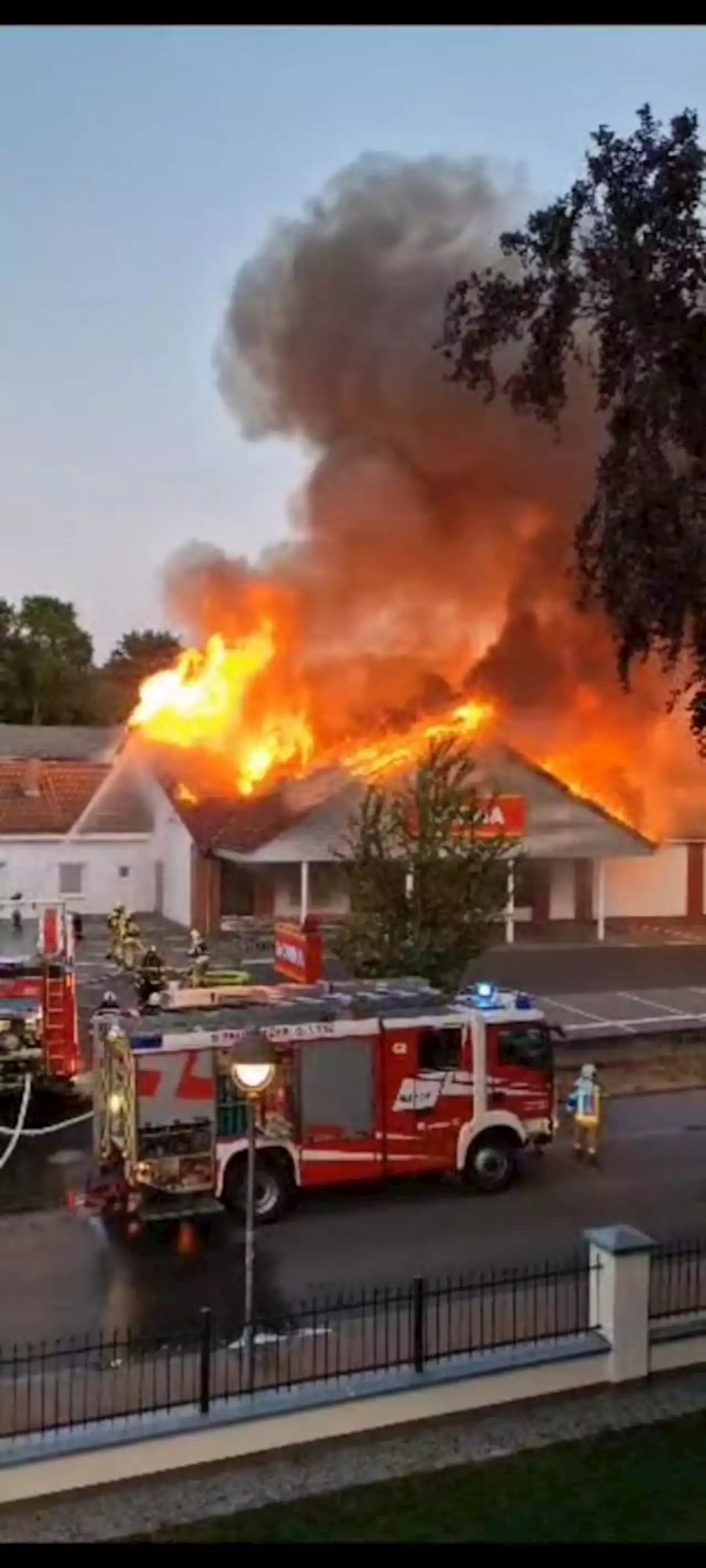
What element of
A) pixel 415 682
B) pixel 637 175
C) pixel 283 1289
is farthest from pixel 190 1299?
pixel 415 682

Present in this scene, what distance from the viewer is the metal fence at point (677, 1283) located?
10617 millimetres

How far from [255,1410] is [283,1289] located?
2918 millimetres

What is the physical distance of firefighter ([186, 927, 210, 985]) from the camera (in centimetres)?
1759

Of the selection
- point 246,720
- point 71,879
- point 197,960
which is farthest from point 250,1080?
point 71,879

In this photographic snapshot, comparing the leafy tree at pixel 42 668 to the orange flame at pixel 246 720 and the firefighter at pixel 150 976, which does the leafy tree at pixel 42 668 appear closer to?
the orange flame at pixel 246 720

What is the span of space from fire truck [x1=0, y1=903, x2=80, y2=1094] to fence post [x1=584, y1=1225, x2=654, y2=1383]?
9243 mm

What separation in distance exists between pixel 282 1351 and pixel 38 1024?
854cm

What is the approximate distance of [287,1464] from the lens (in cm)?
883

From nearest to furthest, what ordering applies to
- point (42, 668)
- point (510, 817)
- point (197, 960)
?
point (197, 960) < point (510, 817) < point (42, 668)

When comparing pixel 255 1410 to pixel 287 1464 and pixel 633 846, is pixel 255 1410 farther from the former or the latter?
pixel 633 846

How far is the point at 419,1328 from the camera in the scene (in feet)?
31.1

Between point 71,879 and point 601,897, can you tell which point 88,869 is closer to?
point 71,879

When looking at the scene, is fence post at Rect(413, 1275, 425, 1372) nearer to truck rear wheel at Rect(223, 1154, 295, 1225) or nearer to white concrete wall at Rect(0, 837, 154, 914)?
truck rear wheel at Rect(223, 1154, 295, 1225)

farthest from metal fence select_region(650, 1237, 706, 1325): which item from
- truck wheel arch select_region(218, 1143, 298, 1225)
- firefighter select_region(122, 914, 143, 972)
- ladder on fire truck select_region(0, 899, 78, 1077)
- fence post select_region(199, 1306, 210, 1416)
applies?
firefighter select_region(122, 914, 143, 972)
